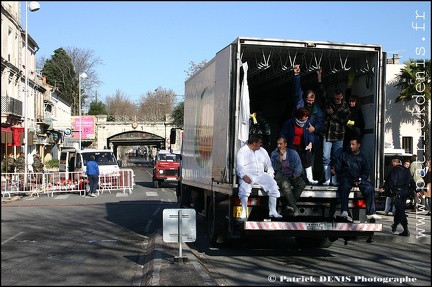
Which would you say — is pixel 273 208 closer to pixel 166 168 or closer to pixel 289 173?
pixel 289 173

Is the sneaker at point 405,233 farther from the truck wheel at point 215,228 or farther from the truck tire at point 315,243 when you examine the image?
the truck wheel at point 215,228

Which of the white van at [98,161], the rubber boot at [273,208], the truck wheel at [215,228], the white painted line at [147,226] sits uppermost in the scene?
the white van at [98,161]

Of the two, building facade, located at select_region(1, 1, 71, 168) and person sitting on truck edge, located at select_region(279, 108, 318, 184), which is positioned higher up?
building facade, located at select_region(1, 1, 71, 168)

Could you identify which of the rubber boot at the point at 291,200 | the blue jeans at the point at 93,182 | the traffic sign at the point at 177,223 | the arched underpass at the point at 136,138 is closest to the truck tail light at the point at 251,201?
the rubber boot at the point at 291,200

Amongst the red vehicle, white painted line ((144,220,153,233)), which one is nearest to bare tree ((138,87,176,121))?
the red vehicle

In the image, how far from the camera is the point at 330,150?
1163 centimetres

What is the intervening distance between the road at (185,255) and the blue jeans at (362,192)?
35.0 inches

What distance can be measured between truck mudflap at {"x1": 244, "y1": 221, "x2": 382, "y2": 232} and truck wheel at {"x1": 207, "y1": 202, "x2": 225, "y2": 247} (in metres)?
1.39

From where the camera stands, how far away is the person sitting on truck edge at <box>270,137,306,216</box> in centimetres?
1052

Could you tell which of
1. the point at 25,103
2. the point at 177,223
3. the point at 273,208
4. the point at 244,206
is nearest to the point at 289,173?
the point at 273,208

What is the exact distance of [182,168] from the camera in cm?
1730

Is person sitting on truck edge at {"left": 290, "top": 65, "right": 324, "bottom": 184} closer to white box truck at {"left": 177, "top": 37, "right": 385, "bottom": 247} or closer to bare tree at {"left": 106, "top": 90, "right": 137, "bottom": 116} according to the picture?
white box truck at {"left": 177, "top": 37, "right": 385, "bottom": 247}

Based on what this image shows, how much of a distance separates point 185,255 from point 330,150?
3262 millimetres

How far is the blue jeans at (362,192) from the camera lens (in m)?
10.7
